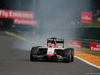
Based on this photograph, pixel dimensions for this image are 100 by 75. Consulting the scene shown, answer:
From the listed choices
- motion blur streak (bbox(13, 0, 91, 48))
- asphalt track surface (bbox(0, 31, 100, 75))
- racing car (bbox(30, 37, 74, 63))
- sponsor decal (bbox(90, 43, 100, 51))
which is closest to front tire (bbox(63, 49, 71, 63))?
racing car (bbox(30, 37, 74, 63))

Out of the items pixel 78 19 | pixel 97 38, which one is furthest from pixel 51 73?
pixel 78 19

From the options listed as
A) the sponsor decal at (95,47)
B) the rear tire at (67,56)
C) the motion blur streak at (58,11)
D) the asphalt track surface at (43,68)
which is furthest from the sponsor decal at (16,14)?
the rear tire at (67,56)

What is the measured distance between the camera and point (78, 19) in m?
61.1

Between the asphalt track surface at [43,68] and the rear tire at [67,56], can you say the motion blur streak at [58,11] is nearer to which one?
the rear tire at [67,56]

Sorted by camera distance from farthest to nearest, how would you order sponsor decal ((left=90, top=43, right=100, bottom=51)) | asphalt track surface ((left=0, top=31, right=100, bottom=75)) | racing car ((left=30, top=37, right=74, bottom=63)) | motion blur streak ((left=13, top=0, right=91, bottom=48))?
motion blur streak ((left=13, top=0, right=91, bottom=48)), sponsor decal ((left=90, top=43, right=100, bottom=51)), racing car ((left=30, top=37, right=74, bottom=63)), asphalt track surface ((left=0, top=31, right=100, bottom=75))

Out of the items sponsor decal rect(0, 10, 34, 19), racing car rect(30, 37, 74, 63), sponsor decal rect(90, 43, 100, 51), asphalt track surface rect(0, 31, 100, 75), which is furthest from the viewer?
sponsor decal rect(0, 10, 34, 19)

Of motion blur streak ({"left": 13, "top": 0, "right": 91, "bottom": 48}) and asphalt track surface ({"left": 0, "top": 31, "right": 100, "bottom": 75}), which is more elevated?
motion blur streak ({"left": 13, "top": 0, "right": 91, "bottom": 48})

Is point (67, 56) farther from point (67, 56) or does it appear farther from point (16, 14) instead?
point (16, 14)

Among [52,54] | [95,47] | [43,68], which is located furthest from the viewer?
[95,47]

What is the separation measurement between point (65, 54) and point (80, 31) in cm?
2038

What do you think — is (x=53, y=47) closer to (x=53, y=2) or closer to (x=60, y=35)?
(x=60, y=35)

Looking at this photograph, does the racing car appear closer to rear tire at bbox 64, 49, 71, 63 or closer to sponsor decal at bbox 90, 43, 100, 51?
rear tire at bbox 64, 49, 71, 63

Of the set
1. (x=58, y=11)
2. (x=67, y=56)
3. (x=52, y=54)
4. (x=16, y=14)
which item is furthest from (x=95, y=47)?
(x=58, y=11)

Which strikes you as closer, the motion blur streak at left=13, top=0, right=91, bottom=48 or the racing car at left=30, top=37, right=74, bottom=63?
the racing car at left=30, top=37, right=74, bottom=63
